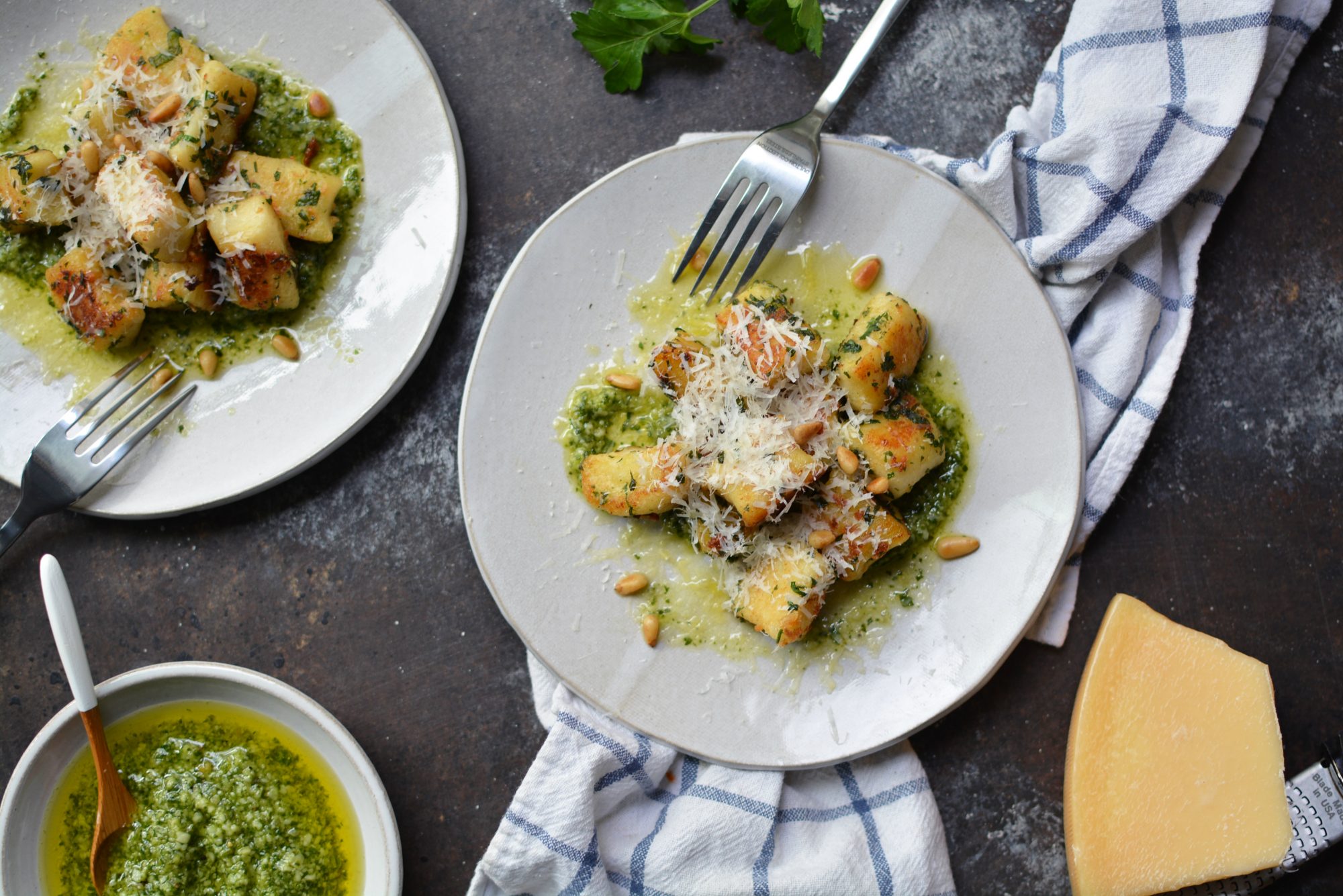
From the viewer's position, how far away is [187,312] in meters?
2.71

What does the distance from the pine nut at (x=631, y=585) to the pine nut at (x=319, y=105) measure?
1.61 metres

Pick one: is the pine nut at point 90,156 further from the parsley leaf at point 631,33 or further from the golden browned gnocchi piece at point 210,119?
the parsley leaf at point 631,33

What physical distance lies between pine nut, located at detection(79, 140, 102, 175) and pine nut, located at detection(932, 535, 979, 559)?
2600 millimetres

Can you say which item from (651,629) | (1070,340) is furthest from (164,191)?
(1070,340)

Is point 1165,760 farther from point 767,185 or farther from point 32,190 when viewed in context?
point 32,190

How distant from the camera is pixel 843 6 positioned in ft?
9.00

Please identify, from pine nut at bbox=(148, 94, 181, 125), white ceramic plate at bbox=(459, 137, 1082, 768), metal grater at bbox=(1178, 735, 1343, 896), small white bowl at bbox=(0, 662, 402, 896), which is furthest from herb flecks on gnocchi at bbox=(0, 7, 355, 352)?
metal grater at bbox=(1178, 735, 1343, 896)

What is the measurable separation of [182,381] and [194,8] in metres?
1.10

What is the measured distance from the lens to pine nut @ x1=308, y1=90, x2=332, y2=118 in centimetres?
266

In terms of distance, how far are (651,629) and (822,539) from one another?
54 cm

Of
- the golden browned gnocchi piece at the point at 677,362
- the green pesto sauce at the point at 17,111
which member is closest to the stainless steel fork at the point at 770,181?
the golden browned gnocchi piece at the point at 677,362

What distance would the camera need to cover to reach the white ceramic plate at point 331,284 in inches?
103

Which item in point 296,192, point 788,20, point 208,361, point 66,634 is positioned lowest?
point 66,634

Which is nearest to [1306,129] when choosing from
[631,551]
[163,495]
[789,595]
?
[789,595]
